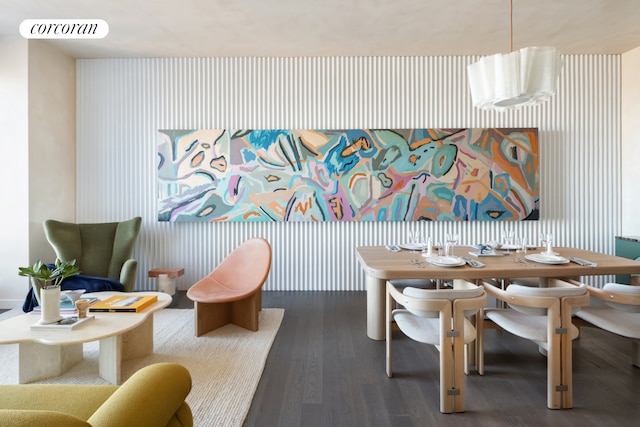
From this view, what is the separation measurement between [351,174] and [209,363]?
8.94ft

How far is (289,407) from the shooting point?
2047 mm

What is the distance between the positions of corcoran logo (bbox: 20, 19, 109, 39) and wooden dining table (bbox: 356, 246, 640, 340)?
3.58m

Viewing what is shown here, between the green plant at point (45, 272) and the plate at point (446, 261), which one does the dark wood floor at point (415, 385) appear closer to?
the plate at point (446, 261)

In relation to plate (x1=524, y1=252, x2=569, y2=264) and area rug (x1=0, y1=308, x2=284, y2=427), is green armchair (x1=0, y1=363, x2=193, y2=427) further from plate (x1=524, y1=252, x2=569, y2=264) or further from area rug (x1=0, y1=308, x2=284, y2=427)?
plate (x1=524, y1=252, x2=569, y2=264)

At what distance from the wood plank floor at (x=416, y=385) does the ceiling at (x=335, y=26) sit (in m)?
3.02

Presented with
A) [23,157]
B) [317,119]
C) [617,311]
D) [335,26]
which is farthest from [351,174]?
[23,157]

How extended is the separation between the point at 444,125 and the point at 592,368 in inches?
120

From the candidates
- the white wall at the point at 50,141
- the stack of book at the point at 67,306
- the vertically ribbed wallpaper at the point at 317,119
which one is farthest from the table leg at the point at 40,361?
the vertically ribbed wallpaper at the point at 317,119

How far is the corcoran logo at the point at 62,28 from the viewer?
3664 mm

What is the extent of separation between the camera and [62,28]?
12.2 feet

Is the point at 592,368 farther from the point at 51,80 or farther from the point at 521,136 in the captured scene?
the point at 51,80

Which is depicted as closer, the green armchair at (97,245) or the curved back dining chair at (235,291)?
the curved back dining chair at (235,291)

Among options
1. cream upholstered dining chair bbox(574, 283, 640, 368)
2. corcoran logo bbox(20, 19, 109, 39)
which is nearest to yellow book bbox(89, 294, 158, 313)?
corcoran logo bbox(20, 19, 109, 39)

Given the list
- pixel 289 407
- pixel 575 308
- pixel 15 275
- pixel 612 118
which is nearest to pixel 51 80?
pixel 15 275
